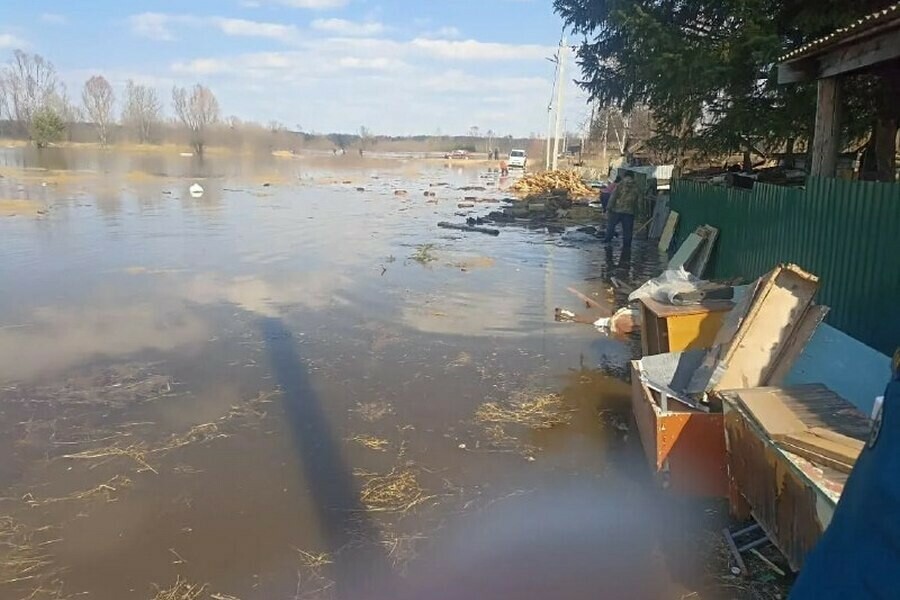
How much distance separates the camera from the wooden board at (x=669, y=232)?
1415 centimetres

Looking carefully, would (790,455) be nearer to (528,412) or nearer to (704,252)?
(528,412)

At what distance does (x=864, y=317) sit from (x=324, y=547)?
14.1 ft

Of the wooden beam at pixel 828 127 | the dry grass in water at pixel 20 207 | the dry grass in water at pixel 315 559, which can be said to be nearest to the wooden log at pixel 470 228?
the wooden beam at pixel 828 127

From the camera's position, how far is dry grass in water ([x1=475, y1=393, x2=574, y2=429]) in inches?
211

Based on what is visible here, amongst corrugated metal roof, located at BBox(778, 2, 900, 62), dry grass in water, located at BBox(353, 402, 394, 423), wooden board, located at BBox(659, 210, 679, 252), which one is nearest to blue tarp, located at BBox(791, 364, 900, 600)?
dry grass in water, located at BBox(353, 402, 394, 423)

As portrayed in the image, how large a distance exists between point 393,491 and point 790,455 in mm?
2345

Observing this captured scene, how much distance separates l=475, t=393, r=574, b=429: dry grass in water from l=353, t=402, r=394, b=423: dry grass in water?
78 centimetres

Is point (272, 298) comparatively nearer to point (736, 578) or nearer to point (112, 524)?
point (112, 524)

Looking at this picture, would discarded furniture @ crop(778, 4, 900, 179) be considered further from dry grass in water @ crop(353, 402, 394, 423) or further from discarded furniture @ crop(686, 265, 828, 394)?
dry grass in water @ crop(353, 402, 394, 423)

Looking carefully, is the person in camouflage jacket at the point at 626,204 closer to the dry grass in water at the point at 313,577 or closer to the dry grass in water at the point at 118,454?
the dry grass in water at the point at 118,454

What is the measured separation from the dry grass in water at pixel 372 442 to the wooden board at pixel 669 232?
1089 centimetres

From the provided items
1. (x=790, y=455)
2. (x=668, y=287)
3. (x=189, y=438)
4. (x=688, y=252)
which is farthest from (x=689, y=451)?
(x=688, y=252)

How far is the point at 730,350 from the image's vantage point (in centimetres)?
451

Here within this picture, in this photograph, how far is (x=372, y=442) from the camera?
496 centimetres
